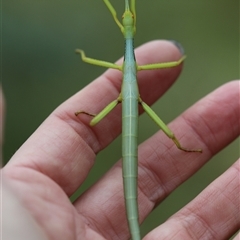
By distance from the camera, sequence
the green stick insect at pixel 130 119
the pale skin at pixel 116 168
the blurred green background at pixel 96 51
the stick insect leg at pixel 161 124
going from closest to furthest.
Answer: the pale skin at pixel 116 168 → the green stick insect at pixel 130 119 → the stick insect leg at pixel 161 124 → the blurred green background at pixel 96 51

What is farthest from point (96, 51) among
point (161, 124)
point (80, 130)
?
point (161, 124)

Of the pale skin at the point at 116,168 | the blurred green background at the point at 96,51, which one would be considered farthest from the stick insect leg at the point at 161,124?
the blurred green background at the point at 96,51

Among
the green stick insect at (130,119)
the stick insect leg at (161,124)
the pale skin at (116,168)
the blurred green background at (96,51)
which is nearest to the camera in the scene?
the pale skin at (116,168)

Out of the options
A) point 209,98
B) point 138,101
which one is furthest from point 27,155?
point 209,98

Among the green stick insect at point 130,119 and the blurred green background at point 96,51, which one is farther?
the blurred green background at point 96,51

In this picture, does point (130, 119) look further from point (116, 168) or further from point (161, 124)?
point (116, 168)

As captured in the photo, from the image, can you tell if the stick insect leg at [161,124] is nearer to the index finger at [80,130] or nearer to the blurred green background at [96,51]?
the index finger at [80,130]
